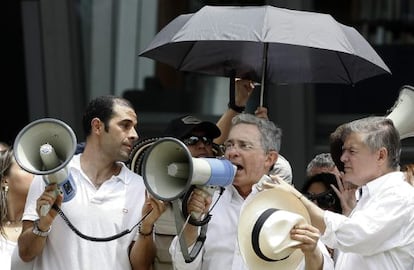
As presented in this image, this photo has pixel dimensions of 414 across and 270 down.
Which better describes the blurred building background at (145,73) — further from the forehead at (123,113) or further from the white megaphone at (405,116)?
the forehead at (123,113)

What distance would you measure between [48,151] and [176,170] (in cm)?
56

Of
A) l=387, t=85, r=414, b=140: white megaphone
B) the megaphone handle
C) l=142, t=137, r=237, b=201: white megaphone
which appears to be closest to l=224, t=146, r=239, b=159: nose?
l=142, t=137, r=237, b=201: white megaphone

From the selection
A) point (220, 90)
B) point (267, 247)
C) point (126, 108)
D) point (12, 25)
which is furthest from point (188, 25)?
point (12, 25)

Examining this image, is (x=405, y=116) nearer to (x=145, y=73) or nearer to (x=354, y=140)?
(x=354, y=140)

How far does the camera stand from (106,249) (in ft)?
17.3

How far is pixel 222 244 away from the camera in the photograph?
5.20 m

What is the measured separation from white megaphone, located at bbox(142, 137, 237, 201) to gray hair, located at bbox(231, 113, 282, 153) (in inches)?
13.8

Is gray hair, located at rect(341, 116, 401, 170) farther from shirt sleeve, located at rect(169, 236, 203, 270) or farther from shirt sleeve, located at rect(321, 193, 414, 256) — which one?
shirt sleeve, located at rect(169, 236, 203, 270)

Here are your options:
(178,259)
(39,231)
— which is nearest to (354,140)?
(178,259)

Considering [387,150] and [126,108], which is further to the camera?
[126,108]

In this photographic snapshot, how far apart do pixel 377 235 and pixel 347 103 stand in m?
4.77

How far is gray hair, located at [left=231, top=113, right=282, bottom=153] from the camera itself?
17.4 feet

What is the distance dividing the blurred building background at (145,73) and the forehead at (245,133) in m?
3.79

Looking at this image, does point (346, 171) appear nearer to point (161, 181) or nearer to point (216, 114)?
point (161, 181)
